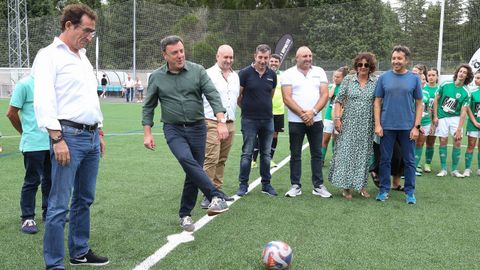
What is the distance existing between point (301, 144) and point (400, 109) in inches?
52.8

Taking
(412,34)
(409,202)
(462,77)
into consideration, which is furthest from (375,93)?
(412,34)

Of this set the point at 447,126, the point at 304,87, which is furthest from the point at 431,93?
the point at 304,87

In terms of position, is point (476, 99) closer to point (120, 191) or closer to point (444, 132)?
point (444, 132)

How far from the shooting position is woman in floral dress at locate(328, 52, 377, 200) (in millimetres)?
6559

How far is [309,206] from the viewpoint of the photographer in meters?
6.24

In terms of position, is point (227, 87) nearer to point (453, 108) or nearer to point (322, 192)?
point (322, 192)

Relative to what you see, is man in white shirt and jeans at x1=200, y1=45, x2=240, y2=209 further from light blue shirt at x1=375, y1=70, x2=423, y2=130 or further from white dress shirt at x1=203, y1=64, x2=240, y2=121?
light blue shirt at x1=375, y1=70, x2=423, y2=130

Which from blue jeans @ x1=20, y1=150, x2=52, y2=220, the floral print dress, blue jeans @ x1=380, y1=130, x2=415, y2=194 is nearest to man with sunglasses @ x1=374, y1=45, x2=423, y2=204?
blue jeans @ x1=380, y1=130, x2=415, y2=194

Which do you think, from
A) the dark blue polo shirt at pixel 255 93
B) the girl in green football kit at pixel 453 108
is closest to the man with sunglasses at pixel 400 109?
the dark blue polo shirt at pixel 255 93

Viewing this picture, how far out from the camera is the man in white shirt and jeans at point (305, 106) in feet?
21.7

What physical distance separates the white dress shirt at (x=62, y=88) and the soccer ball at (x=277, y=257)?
1.68 meters

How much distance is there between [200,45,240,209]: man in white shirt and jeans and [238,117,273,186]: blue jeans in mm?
215

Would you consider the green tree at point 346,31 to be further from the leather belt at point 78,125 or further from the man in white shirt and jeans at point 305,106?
the leather belt at point 78,125

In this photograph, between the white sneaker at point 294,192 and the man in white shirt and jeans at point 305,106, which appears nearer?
the man in white shirt and jeans at point 305,106
